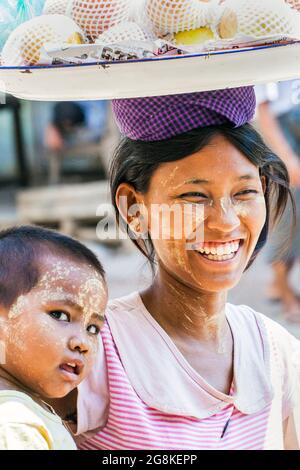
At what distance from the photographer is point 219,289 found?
2.03m

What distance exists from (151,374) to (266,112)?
130 inches

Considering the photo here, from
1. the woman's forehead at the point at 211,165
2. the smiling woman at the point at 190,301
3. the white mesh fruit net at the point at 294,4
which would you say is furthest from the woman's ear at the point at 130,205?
the white mesh fruit net at the point at 294,4

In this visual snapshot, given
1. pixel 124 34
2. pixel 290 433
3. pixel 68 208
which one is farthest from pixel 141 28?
pixel 68 208

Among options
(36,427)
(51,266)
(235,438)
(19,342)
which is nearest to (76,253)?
(51,266)

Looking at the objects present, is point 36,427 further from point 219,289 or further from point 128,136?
point 128,136

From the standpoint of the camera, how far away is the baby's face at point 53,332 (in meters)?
1.82

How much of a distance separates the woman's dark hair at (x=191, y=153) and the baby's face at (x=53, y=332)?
12.1 inches

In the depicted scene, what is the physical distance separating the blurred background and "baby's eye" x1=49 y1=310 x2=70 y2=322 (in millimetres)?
2996

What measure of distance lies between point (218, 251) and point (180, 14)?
544 mm

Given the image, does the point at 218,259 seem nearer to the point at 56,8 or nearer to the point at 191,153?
the point at 191,153

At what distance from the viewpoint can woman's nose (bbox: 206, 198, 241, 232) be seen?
1950 millimetres

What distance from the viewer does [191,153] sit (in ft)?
6.45

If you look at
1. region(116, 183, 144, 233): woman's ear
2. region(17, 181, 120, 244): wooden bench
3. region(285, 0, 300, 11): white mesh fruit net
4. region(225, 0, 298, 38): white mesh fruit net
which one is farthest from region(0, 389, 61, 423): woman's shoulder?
region(17, 181, 120, 244): wooden bench
